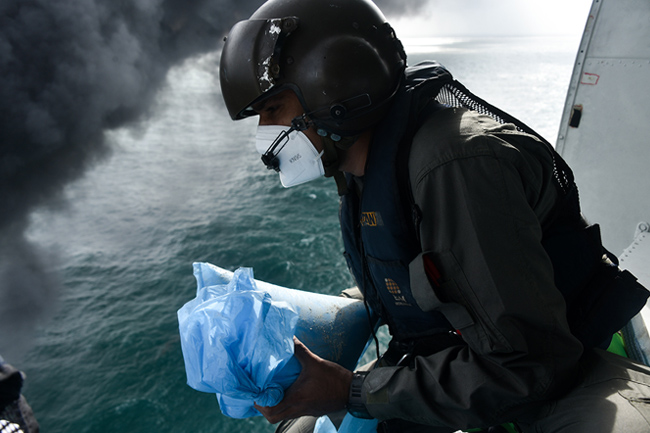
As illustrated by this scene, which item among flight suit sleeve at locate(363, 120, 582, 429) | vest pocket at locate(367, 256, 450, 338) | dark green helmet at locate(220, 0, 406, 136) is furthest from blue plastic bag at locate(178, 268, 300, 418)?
dark green helmet at locate(220, 0, 406, 136)

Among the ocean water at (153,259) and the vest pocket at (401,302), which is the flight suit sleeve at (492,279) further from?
the ocean water at (153,259)

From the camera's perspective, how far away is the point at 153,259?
6.45 meters

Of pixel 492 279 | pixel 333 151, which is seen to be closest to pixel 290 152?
pixel 333 151

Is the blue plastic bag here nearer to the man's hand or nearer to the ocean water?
the man's hand

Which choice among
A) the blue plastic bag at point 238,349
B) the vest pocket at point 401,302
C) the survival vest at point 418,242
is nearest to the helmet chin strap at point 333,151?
the survival vest at point 418,242

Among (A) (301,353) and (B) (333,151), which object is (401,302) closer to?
(A) (301,353)

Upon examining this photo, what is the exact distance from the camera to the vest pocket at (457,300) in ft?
3.21

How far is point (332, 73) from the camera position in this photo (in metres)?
1.23

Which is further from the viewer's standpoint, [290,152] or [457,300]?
[290,152]

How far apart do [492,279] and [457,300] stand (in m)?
0.13

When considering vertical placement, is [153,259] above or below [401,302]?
below

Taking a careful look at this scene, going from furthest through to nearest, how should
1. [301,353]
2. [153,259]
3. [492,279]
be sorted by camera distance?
[153,259] → [301,353] → [492,279]

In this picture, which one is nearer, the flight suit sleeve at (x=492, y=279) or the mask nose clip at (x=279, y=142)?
the flight suit sleeve at (x=492, y=279)

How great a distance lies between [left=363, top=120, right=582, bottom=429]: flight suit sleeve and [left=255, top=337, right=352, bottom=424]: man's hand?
1.19ft
